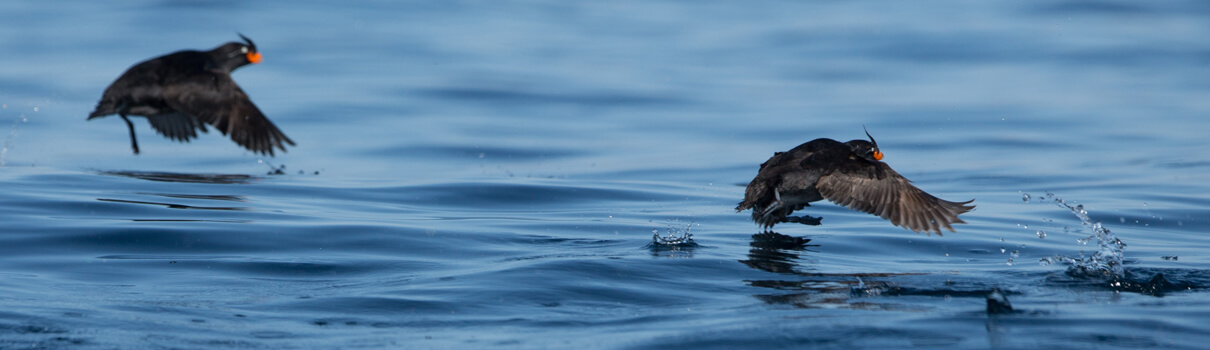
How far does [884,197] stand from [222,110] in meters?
5.79

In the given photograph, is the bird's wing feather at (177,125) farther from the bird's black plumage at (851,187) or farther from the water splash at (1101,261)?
the water splash at (1101,261)

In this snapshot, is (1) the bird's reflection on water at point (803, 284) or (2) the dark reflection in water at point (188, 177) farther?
(2) the dark reflection in water at point (188, 177)

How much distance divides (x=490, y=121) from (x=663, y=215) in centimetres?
1037

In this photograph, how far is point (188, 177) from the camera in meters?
13.1

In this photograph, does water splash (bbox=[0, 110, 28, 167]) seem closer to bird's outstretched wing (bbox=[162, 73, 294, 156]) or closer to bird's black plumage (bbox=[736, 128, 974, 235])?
bird's outstretched wing (bbox=[162, 73, 294, 156])

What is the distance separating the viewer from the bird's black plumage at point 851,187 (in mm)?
8758

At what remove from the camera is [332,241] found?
28.9ft

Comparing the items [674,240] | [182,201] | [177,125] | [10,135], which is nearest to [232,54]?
[177,125]

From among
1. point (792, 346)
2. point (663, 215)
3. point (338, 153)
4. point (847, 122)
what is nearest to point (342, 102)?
point (338, 153)

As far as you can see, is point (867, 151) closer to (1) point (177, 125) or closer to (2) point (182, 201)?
(2) point (182, 201)

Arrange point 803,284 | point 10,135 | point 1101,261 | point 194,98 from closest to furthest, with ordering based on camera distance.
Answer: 1. point 803,284
2. point 1101,261
3. point 194,98
4. point 10,135

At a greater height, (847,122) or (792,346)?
(847,122)

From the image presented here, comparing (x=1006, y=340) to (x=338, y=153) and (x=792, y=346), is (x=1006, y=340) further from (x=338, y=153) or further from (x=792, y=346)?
(x=338, y=153)

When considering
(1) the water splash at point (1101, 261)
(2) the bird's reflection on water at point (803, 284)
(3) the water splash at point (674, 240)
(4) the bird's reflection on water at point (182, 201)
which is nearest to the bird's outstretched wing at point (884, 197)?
(2) the bird's reflection on water at point (803, 284)
